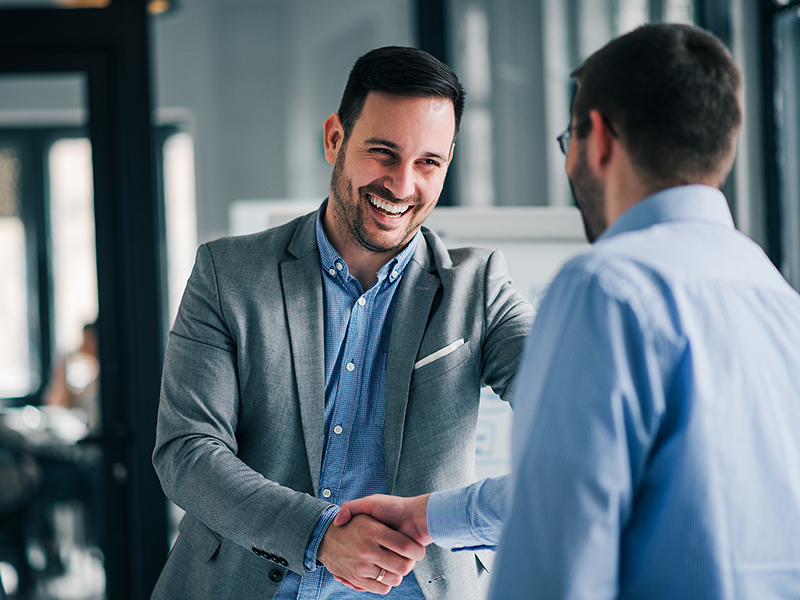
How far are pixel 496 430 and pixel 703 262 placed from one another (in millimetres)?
1629

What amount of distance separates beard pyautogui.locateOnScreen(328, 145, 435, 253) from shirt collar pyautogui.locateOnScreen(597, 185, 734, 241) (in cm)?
69

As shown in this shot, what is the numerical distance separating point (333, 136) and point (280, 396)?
0.58m

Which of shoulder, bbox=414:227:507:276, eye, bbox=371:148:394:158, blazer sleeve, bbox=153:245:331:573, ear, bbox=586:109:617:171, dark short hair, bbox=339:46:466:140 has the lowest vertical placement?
Result: blazer sleeve, bbox=153:245:331:573

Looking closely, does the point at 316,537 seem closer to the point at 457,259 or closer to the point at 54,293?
the point at 457,259

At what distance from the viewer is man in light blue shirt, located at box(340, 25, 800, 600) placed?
26.3 inches

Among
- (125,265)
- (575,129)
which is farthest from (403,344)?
(125,265)

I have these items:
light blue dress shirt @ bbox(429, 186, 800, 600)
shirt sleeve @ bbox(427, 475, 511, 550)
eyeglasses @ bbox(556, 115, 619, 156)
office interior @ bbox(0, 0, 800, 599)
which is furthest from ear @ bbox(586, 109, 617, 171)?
office interior @ bbox(0, 0, 800, 599)

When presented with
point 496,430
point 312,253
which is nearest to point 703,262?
point 312,253

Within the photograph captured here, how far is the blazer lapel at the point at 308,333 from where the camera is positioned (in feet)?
4.36

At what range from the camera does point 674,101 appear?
0.78 meters

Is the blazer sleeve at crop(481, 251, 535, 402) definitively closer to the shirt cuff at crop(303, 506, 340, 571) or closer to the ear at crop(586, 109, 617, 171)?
the shirt cuff at crop(303, 506, 340, 571)

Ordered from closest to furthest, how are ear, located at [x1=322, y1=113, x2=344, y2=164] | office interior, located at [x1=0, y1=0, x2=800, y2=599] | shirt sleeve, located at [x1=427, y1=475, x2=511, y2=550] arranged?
shirt sleeve, located at [x1=427, y1=475, x2=511, y2=550] → ear, located at [x1=322, y1=113, x2=344, y2=164] → office interior, located at [x1=0, y1=0, x2=800, y2=599]

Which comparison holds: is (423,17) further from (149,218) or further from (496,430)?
(496,430)

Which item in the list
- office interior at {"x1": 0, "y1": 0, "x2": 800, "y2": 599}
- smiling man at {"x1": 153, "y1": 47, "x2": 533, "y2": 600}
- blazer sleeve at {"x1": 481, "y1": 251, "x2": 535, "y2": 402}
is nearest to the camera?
smiling man at {"x1": 153, "y1": 47, "x2": 533, "y2": 600}
